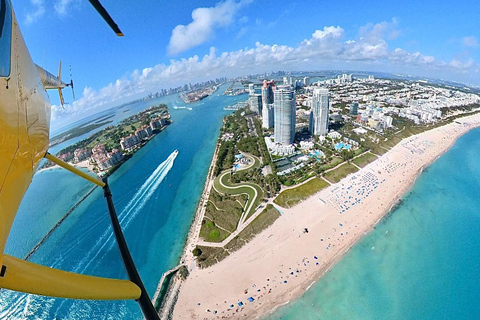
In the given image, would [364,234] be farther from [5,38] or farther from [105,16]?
[5,38]

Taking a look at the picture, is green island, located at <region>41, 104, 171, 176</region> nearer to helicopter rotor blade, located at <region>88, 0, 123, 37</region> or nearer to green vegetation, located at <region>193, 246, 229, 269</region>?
green vegetation, located at <region>193, 246, 229, 269</region>

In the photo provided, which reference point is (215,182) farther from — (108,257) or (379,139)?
(379,139)

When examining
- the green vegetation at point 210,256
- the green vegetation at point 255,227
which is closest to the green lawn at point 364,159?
the green vegetation at point 255,227

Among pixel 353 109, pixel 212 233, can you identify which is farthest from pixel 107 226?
pixel 353 109

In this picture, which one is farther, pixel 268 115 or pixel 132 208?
pixel 268 115

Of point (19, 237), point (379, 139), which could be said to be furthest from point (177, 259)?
point (379, 139)

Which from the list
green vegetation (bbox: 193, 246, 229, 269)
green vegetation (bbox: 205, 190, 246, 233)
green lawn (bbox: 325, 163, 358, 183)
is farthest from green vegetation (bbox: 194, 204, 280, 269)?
green lawn (bbox: 325, 163, 358, 183)
